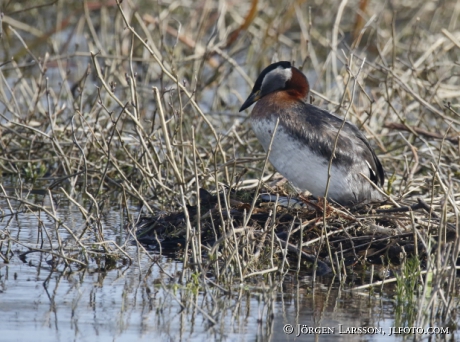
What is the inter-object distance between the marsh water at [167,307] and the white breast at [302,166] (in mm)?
1056

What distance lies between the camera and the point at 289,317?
191 inches

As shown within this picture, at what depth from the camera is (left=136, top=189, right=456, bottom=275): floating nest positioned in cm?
601

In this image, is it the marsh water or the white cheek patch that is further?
the white cheek patch

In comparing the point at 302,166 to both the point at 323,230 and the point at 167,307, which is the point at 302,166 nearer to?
the point at 323,230

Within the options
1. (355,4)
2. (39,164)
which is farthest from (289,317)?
(355,4)

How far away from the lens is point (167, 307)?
4.90 m

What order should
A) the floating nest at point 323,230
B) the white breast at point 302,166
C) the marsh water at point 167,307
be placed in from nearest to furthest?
the marsh water at point 167,307 → the floating nest at point 323,230 → the white breast at point 302,166

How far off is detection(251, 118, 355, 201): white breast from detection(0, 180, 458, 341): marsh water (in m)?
1.06

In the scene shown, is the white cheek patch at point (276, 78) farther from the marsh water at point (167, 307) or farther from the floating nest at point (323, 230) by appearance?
the marsh water at point (167, 307)

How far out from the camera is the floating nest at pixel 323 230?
6008 mm

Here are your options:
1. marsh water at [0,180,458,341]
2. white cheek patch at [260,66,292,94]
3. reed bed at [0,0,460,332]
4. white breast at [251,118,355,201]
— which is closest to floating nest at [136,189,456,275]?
reed bed at [0,0,460,332]

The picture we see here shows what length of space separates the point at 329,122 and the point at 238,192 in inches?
37.0

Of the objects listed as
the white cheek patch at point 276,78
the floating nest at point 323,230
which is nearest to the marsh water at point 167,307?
the floating nest at point 323,230

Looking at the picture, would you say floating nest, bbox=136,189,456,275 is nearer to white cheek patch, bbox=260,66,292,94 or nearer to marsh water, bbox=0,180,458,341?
marsh water, bbox=0,180,458,341
